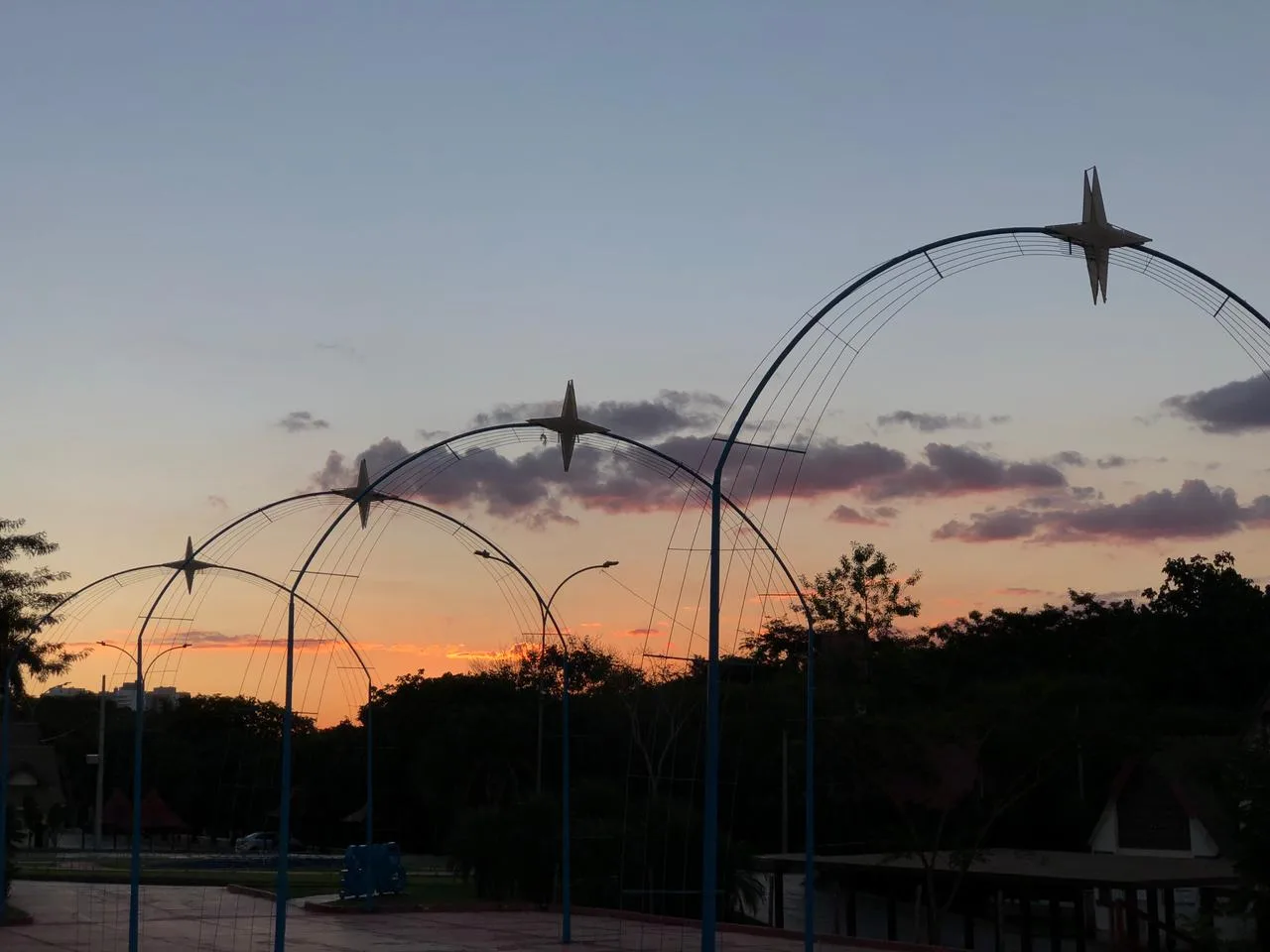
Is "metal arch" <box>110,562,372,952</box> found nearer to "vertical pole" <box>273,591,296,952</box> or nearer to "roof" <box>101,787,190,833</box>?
"vertical pole" <box>273,591,296,952</box>

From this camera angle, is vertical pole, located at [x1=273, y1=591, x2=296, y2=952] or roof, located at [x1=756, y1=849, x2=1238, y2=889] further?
roof, located at [x1=756, y1=849, x2=1238, y2=889]

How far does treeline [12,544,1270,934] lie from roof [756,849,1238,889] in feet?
4.21

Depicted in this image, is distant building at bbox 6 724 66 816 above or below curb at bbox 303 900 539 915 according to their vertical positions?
above

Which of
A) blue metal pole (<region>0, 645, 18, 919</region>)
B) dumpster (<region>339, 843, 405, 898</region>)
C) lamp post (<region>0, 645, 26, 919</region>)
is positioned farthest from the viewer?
dumpster (<region>339, 843, 405, 898</region>)

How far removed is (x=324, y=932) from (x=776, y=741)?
2830 cm

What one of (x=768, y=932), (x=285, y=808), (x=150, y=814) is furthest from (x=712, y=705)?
(x=150, y=814)

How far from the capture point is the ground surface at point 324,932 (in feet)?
122

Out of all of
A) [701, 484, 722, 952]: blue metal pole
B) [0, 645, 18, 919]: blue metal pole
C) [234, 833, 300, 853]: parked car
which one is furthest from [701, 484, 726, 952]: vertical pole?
[234, 833, 300, 853]: parked car

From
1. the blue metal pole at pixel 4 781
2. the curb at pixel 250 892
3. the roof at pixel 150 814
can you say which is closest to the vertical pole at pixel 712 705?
the blue metal pole at pixel 4 781

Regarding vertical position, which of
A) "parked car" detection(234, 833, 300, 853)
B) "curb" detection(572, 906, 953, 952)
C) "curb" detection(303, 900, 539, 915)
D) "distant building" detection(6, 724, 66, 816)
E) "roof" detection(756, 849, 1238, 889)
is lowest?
"parked car" detection(234, 833, 300, 853)

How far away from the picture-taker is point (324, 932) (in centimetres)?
4094

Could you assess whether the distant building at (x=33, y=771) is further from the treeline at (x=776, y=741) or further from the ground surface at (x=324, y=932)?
the ground surface at (x=324, y=932)

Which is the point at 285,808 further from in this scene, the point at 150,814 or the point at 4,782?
the point at 150,814

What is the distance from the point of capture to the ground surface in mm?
37094
